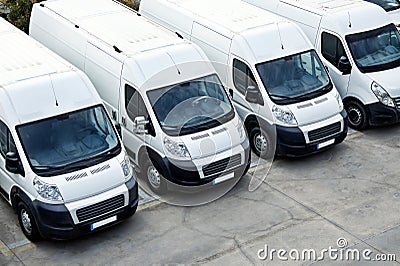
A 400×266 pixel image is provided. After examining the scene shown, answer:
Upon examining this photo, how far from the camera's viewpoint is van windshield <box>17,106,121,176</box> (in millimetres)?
11375

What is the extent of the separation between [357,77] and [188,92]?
392cm

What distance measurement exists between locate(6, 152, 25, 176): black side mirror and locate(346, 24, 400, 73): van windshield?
7152 mm

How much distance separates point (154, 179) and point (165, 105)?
1.29 m

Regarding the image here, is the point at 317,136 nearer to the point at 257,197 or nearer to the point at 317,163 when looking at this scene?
the point at 317,163

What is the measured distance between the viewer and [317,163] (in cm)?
1384

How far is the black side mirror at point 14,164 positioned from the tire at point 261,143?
184 inches

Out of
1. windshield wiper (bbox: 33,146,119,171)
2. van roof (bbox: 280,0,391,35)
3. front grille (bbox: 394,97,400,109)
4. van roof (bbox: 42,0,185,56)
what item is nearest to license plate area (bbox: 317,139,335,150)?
front grille (bbox: 394,97,400,109)

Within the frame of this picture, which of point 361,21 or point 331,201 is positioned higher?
point 361,21

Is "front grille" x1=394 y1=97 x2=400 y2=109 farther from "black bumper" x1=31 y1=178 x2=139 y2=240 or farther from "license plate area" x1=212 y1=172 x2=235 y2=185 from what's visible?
"black bumper" x1=31 y1=178 x2=139 y2=240

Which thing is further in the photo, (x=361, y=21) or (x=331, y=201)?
(x=361, y=21)

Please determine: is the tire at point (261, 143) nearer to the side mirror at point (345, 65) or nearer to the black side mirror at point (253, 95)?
the black side mirror at point (253, 95)

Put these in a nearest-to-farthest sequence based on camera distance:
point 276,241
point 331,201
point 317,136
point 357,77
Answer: point 276,241 < point 331,201 < point 317,136 < point 357,77

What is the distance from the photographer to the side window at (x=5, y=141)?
1152 centimetres

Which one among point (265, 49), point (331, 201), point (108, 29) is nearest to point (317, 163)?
point (331, 201)
